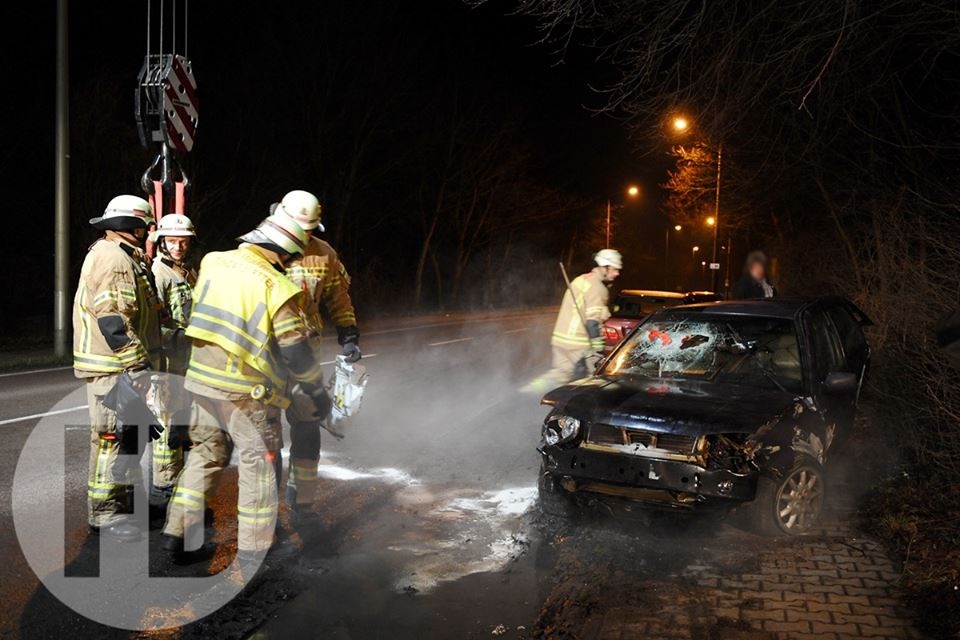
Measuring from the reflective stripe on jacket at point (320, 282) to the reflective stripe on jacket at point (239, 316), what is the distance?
66 centimetres

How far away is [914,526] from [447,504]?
305 centimetres

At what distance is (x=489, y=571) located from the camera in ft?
16.7

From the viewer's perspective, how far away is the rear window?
13232mm

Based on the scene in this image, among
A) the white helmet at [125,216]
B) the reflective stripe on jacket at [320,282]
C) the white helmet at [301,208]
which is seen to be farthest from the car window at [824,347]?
the white helmet at [125,216]

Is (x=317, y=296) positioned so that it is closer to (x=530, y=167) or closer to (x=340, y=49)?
(x=340, y=49)

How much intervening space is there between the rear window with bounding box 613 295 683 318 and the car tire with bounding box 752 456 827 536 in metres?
7.51

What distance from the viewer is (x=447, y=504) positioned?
639 cm

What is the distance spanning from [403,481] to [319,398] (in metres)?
2.07

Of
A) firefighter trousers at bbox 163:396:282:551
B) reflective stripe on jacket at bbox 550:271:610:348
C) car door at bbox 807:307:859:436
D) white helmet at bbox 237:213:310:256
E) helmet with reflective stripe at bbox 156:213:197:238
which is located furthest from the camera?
reflective stripe on jacket at bbox 550:271:610:348

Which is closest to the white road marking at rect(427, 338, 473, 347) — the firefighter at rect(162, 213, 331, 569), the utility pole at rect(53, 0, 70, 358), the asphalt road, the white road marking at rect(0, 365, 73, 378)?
the asphalt road

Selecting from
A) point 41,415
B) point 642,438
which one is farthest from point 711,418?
point 41,415

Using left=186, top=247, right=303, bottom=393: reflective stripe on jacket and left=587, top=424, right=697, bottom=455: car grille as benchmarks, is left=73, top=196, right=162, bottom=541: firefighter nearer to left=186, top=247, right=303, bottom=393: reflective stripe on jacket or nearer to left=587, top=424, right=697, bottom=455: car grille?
left=186, top=247, right=303, bottom=393: reflective stripe on jacket

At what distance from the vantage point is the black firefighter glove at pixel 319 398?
16.5 ft

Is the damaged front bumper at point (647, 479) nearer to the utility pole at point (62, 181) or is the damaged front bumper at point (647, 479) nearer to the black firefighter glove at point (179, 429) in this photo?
the black firefighter glove at point (179, 429)
